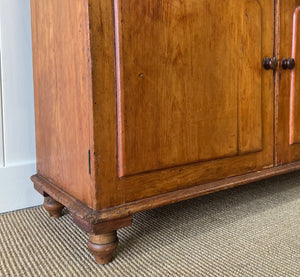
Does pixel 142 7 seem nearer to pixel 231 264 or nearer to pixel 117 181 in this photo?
pixel 117 181

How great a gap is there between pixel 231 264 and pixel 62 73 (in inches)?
19.1

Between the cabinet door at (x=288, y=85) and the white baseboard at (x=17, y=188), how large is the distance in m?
0.66

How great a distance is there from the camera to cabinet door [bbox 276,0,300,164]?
85 cm

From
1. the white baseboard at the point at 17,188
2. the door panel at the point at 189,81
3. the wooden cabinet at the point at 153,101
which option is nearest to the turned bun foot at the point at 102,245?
the wooden cabinet at the point at 153,101

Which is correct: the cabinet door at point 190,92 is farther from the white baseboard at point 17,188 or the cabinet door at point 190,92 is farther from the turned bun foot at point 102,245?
the white baseboard at point 17,188

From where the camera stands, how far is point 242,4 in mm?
764

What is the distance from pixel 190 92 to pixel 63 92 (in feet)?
0.83

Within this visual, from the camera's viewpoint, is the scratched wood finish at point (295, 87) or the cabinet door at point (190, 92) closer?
the cabinet door at point (190, 92)

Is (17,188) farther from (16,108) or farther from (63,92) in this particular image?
(63,92)

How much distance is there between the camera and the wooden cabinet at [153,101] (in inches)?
23.4

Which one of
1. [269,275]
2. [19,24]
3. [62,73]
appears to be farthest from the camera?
[19,24]

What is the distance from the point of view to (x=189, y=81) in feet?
2.26

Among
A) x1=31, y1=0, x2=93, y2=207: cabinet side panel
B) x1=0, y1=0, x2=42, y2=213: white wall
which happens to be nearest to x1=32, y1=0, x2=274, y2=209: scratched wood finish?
x1=31, y1=0, x2=93, y2=207: cabinet side panel

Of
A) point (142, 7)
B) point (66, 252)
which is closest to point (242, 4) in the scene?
point (142, 7)
